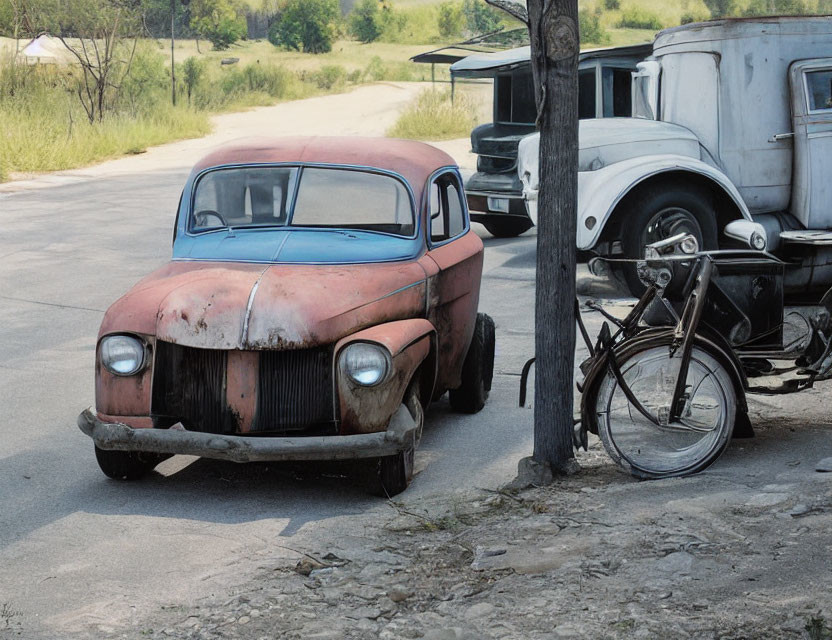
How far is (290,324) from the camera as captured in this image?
5285 millimetres

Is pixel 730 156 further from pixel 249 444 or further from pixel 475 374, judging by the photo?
pixel 249 444

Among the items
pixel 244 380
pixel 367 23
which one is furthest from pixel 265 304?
pixel 367 23

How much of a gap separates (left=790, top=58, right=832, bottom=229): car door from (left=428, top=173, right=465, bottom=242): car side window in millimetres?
4239

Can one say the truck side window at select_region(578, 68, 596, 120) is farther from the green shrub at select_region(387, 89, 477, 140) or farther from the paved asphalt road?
the green shrub at select_region(387, 89, 477, 140)

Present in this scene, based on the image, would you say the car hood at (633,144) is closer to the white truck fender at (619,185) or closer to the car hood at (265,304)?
the white truck fender at (619,185)

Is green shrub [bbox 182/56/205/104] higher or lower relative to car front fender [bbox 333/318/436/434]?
higher

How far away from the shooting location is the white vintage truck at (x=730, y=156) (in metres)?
10.1

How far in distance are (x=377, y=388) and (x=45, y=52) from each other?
25233mm

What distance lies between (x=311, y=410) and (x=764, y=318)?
7.49ft

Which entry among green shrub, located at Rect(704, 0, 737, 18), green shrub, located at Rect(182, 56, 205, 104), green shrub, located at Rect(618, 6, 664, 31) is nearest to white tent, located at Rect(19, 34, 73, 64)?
green shrub, located at Rect(182, 56, 205, 104)

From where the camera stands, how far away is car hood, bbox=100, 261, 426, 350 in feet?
17.3

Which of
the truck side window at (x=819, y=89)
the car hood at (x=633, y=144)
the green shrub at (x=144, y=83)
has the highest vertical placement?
the green shrub at (x=144, y=83)

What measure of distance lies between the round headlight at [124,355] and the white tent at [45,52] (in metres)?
23.3

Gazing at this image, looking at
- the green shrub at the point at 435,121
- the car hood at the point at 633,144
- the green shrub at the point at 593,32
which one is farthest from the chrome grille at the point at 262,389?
the green shrub at the point at 593,32
